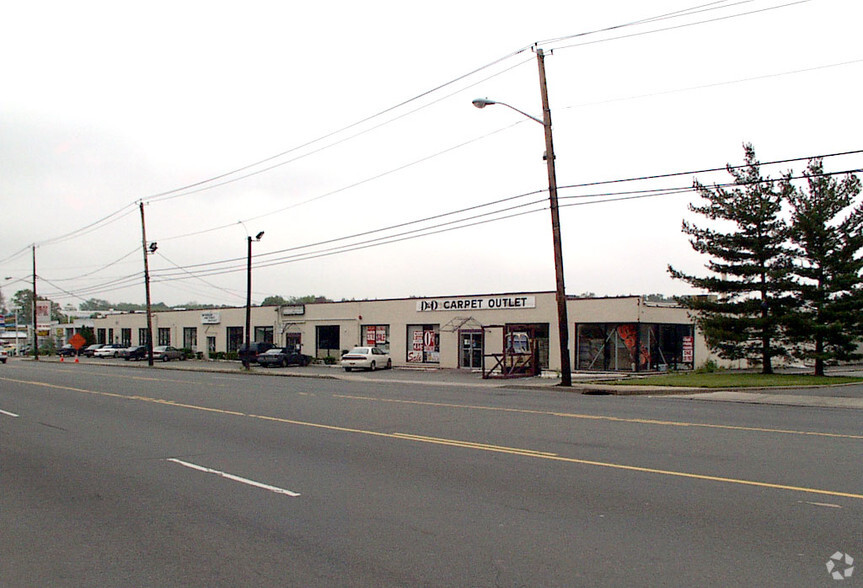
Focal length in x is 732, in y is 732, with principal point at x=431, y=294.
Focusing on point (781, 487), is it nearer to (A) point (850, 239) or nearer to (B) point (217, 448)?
(B) point (217, 448)

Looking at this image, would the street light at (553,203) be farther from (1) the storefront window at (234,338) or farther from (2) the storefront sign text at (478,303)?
(1) the storefront window at (234,338)

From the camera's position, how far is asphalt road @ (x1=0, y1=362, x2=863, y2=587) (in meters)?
5.50

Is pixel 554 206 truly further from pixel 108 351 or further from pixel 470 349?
pixel 108 351

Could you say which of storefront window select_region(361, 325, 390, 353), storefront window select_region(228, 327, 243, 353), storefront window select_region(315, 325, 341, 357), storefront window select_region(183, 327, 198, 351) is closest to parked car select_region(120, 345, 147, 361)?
storefront window select_region(183, 327, 198, 351)

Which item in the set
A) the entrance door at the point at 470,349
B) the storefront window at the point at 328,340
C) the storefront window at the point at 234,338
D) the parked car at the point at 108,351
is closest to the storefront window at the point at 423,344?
the entrance door at the point at 470,349

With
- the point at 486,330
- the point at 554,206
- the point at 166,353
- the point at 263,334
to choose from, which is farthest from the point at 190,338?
the point at 554,206

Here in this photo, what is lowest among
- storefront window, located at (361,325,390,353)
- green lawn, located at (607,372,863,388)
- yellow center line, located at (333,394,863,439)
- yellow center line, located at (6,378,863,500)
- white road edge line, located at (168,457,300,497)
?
green lawn, located at (607,372,863,388)

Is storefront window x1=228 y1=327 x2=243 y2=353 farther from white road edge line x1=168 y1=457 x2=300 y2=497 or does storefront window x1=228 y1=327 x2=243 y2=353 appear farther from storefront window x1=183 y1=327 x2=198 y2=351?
white road edge line x1=168 y1=457 x2=300 y2=497

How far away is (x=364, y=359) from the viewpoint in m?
43.0

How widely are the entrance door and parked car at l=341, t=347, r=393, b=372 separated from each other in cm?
503

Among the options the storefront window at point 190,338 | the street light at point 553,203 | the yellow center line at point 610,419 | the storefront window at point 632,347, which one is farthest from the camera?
the storefront window at point 190,338

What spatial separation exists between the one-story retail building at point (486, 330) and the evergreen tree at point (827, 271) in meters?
7.57

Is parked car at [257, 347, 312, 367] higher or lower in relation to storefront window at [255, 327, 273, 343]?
lower

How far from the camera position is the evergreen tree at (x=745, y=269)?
3058 cm
